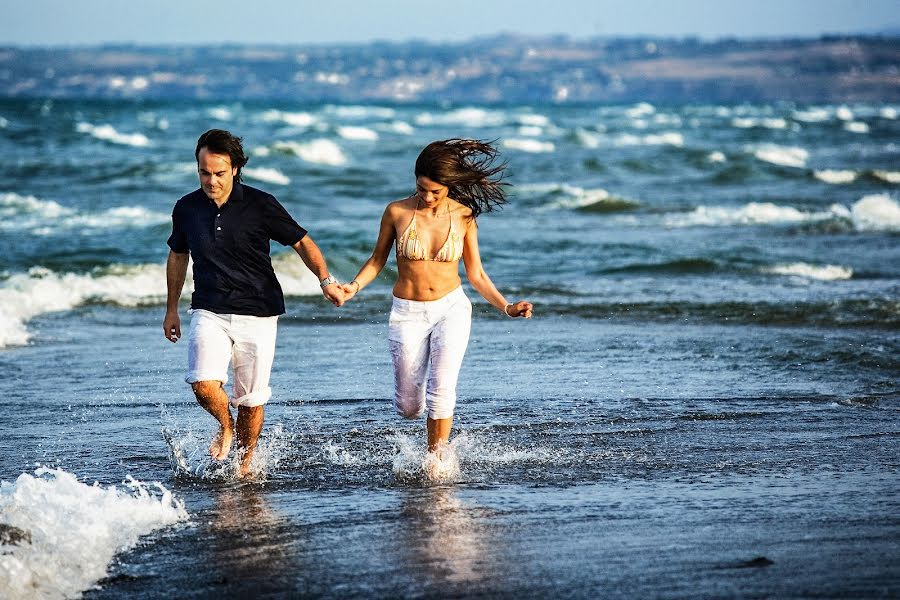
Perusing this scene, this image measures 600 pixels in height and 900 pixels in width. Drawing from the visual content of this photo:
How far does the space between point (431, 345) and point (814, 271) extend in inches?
383

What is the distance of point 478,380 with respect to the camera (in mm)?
8984

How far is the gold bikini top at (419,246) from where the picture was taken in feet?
20.6

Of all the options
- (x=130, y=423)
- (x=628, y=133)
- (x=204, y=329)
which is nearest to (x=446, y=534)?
(x=204, y=329)

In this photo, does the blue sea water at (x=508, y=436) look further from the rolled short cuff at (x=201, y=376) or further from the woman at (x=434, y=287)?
the rolled short cuff at (x=201, y=376)

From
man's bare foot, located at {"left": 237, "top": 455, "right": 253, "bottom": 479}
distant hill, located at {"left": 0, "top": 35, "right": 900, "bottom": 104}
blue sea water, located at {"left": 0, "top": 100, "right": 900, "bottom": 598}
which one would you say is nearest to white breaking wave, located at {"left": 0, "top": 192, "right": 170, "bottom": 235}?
blue sea water, located at {"left": 0, "top": 100, "right": 900, "bottom": 598}

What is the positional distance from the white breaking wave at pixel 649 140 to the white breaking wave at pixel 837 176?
1603 centimetres

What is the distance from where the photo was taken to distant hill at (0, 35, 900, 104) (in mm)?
163500

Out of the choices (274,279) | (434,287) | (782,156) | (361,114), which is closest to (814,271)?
(434,287)

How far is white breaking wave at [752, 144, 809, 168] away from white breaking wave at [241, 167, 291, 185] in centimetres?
1565

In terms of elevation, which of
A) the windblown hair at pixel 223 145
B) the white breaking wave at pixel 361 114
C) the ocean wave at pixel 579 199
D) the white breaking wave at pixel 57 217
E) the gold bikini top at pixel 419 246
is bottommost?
the ocean wave at pixel 579 199

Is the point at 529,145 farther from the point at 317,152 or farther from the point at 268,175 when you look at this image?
the point at 268,175

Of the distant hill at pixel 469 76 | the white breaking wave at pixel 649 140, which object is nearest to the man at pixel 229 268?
the white breaking wave at pixel 649 140

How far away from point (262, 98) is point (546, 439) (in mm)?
162985

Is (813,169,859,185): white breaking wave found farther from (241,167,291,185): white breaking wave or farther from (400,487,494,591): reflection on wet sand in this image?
(400,487,494,591): reflection on wet sand
